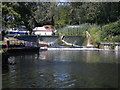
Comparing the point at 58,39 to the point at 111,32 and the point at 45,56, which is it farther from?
the point at 45,56

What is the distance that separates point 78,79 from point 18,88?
11.2ft

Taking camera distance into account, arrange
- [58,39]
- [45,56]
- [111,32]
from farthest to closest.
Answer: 1. [58,39]
2. [111,32]
3. [45,56]

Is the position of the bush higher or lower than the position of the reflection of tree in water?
higher

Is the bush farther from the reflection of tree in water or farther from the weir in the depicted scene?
the reflection of tree in water

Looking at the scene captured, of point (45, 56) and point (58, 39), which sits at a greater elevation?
point (58, 39)

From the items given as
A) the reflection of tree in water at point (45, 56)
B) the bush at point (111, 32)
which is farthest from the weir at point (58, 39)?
the reflection of tree in water at point (45, 56)

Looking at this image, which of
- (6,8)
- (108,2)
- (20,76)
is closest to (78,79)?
(20,76)

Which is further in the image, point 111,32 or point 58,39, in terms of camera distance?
point 58,39

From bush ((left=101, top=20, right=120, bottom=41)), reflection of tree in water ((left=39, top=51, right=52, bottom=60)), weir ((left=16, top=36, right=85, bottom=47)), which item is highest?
bush ((left=101, top=20, right=120, bottom=41))

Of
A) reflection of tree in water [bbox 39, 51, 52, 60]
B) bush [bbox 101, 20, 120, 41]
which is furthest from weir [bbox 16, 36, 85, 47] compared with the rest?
reflection of tree in water [bbox 39, 51, 52, 60]

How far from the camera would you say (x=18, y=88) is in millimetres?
10102

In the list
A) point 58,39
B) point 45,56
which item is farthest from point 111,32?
point 45,56

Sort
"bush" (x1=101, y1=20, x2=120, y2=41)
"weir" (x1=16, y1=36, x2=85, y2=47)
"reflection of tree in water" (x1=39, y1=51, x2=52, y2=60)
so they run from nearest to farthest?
"reflection of tree in water" (x1=39, y1=51, x2=52, y2=60) → "bush" (x1=101, y1=20, x2=120, y2=41) → "weir" (x1=16, y1=36, x2=85, y2=47)

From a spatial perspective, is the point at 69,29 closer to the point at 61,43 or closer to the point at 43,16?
the point at 61,43
